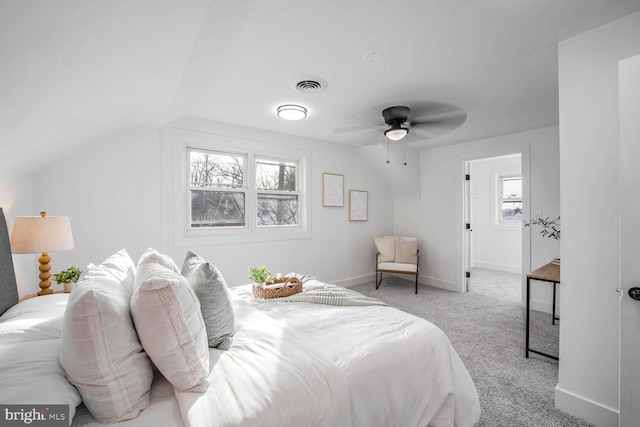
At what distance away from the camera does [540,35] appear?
1.79 metres

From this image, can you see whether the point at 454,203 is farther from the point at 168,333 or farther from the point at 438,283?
the point at 168,333

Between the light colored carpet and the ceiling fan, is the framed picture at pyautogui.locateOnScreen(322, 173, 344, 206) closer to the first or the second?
the ceiling fan

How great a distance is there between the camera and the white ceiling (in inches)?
48.0

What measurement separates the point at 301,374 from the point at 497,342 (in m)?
2.56

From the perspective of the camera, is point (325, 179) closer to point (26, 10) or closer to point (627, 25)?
point (627, 25)

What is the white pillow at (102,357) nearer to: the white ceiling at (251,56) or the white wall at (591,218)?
the white ceiling at (251,56)

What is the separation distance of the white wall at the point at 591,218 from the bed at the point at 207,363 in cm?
82

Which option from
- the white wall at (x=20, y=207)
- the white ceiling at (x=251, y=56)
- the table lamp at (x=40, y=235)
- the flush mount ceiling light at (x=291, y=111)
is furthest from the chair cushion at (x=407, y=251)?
the white wall at (x=20, y=207)

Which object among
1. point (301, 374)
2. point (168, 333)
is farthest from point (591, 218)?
point (168, 333)

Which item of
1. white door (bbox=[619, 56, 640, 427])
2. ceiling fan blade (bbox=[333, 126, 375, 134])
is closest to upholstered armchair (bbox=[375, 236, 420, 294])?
ceiling fan blade (bbox=[333, 126, 375, 134])

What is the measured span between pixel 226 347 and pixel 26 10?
150 cm

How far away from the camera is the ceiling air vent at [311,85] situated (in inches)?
95.3

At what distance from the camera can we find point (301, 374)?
1.17m

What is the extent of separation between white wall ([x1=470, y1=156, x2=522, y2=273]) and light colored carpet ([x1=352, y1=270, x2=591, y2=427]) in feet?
3.78
